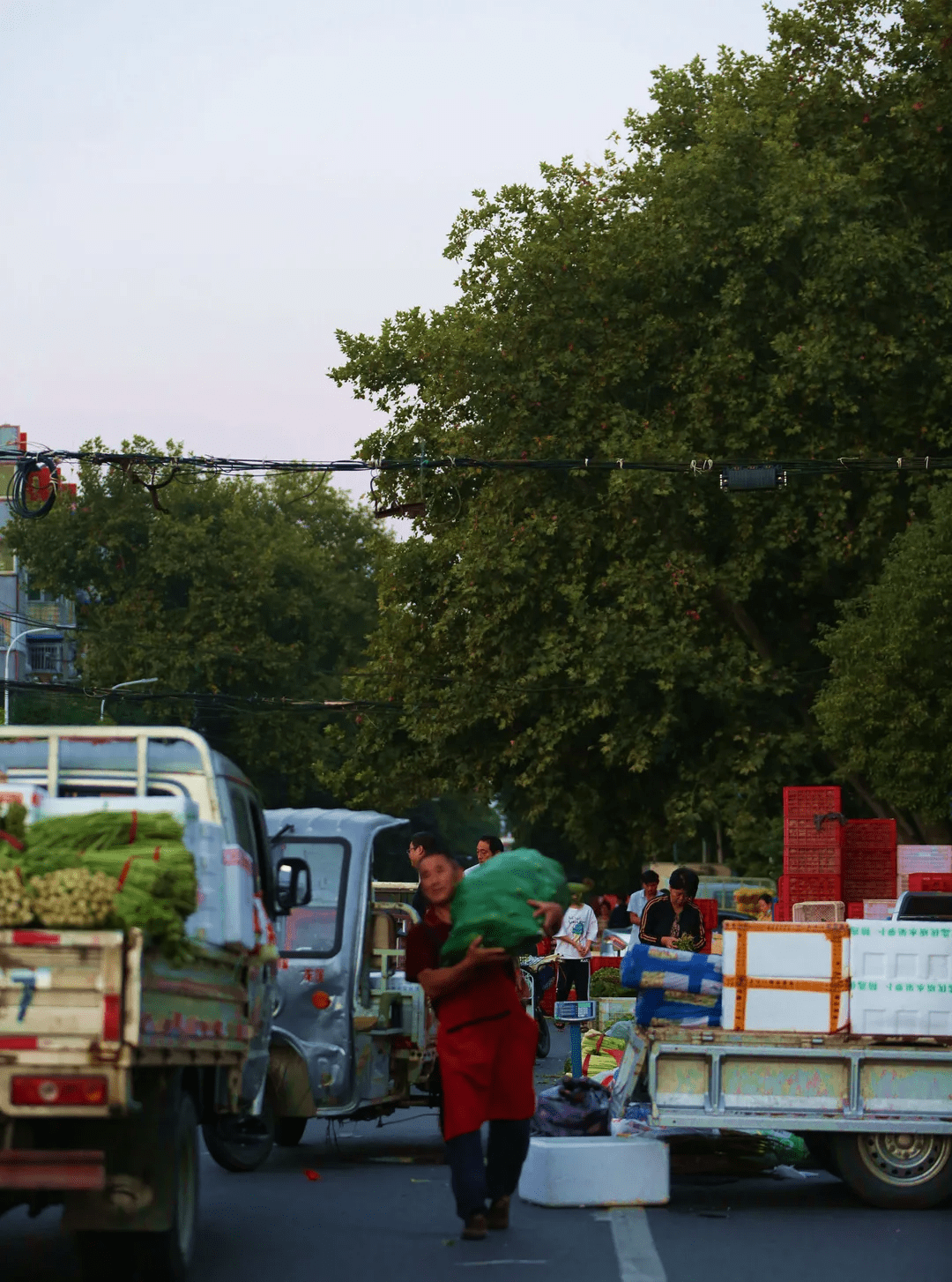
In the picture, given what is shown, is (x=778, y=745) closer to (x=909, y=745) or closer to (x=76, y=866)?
(x=909, y=745)

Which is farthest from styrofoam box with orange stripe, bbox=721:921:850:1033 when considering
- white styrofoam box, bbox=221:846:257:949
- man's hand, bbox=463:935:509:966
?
white styrofoam box, bbox=221:846:257:949

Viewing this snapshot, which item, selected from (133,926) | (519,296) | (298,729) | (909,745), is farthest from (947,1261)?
(298,729)

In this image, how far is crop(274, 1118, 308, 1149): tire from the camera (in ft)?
46.9

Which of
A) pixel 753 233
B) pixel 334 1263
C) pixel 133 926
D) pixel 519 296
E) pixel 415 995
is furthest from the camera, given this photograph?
pixel 519 296

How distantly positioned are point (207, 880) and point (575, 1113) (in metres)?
4.18

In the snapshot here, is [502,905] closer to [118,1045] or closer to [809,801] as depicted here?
[118,1045]

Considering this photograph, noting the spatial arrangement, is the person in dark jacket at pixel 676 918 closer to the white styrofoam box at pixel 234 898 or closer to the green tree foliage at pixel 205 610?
the white styrofoam box at pixel 234 898

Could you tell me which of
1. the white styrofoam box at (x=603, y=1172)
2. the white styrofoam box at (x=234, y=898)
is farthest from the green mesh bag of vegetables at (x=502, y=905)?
the white styrofoam box at (x=603, y=1172)

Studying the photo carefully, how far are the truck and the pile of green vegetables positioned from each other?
8cm

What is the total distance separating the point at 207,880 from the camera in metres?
8.26

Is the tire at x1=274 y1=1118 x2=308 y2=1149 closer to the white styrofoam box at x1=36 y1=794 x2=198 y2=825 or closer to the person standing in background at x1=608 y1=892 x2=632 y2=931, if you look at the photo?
the white styrofoam box at x1=36 y1=794 x2=198 y2=825

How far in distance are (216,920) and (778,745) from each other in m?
27.5

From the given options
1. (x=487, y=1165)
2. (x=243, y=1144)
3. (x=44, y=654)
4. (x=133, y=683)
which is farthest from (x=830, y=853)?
(x=44, y=654)

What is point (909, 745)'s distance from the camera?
29.3 m
